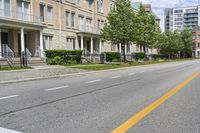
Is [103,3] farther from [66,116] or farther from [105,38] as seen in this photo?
[66,116]

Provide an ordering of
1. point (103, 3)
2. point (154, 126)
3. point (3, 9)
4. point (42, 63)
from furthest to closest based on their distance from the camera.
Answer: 1. point (103, 3)
2. point (42, 63)
3. point (3, 9)
4. point (154, 126)

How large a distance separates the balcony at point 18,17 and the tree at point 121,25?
931 cm

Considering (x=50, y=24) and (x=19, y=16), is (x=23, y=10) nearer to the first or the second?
(x=19, y=16)

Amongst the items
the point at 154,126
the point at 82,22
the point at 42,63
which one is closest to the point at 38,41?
the point at 42,63

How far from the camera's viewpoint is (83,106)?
7320 mm

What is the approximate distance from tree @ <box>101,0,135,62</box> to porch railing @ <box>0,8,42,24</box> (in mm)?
9310

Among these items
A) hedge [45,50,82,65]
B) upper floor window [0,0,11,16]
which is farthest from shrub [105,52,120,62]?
upper floor window [0,0,11,16]

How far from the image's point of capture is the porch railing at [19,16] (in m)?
26.8

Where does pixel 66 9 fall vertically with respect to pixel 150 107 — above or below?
above

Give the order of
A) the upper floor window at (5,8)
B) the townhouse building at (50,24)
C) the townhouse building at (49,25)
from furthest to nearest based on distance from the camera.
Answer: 1. the townhouse building at (50,24)
2. the townhouse building at (49,25)
3. the upper floor window at (5,8)

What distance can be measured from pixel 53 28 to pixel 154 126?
30417 mm

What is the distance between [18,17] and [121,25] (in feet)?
42.6

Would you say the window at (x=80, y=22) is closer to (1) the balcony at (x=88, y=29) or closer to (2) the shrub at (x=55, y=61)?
(1) the balcony at (x=88, y=29)

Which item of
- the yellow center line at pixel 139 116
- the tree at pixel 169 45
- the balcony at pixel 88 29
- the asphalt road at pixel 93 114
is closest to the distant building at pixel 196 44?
the tree at pixel 169 45
